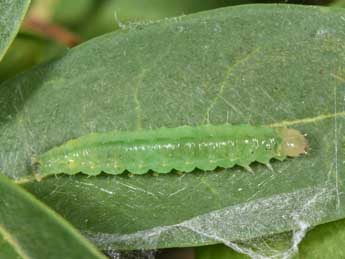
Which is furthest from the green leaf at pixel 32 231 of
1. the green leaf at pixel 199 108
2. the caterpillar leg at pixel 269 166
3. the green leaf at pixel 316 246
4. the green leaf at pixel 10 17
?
the caterpillar leg at pixel 269 166

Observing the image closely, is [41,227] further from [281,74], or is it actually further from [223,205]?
[281,74]

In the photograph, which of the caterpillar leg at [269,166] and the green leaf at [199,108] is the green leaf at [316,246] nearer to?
the green leaf at [199,108]

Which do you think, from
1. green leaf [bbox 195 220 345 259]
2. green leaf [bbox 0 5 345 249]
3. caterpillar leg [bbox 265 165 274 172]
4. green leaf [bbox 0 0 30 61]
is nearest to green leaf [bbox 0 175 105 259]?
green leaf [bbox 0 5 345 249]

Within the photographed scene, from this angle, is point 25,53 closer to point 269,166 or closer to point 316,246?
point 269,166

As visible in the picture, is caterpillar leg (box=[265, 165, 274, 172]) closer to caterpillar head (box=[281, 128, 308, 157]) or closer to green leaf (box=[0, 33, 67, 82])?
caterpillar head (box=[281, 128, 308, 157])

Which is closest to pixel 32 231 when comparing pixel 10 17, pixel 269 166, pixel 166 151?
pixel 166 151

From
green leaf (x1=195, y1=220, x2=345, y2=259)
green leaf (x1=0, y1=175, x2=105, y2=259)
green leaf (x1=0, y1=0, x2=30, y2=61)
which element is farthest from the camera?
green leaf (x1=195, y1=220, x2=345, y2=259)
